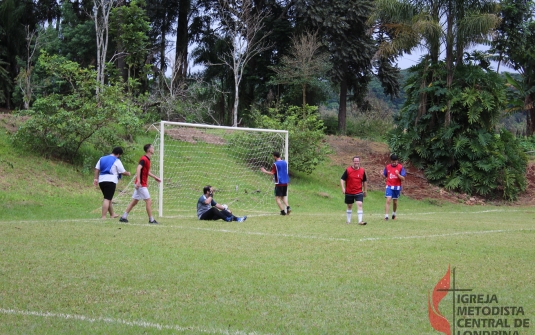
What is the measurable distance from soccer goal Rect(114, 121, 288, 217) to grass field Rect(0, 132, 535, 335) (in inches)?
289

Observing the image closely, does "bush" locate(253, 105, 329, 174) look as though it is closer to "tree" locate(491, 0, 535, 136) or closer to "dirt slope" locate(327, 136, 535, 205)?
"dirt slope" locate(327, 136, 535, 205)

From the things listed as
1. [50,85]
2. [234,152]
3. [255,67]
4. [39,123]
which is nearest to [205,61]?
[255,67]

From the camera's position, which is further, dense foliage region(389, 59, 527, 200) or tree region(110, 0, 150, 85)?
tree region(110, 0, 150, 85)

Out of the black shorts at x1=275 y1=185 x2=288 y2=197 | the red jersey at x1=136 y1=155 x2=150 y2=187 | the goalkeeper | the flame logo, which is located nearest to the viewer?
the flame logo

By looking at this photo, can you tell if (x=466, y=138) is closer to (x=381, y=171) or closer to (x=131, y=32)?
(x=381, y=171)

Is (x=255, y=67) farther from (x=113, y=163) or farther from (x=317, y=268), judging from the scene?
(x=317, y=268)

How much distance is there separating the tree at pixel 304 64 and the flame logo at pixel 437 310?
27435 mm

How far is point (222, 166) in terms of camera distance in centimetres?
2639

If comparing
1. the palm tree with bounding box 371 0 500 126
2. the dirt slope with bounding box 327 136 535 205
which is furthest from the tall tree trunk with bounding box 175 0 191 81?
the palm tree with bounding box 371 0 500 126

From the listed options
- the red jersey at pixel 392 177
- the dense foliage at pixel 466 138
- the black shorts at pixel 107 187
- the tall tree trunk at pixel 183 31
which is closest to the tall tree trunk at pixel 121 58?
the tall tree trunk at pixel 183 31

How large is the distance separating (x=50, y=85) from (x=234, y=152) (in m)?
17.5

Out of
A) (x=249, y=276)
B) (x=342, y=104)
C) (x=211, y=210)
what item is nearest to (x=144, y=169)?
(x=211, y=210)

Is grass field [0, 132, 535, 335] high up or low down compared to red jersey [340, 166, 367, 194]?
down

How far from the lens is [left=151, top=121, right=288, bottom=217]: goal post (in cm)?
2306
